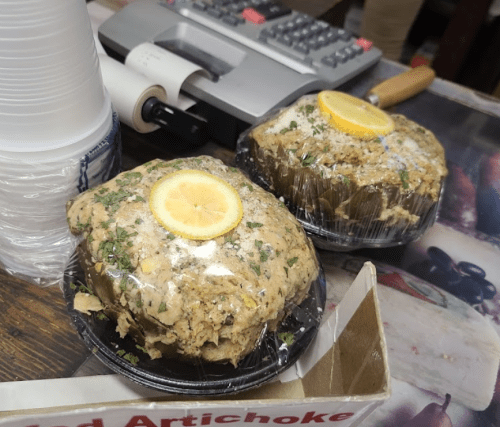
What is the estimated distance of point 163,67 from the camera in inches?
34.4

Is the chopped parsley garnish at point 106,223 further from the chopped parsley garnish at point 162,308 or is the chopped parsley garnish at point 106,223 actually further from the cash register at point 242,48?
the cash register at point 242,48

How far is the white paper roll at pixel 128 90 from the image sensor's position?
0.78 m

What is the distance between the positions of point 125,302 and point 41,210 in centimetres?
20

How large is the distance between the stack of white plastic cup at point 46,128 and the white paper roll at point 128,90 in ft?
0.42

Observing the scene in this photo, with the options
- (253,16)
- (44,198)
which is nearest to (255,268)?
(44,198)

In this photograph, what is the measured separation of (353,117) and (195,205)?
1.11ft

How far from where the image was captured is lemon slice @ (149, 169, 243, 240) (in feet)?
1.76

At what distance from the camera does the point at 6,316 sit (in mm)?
631

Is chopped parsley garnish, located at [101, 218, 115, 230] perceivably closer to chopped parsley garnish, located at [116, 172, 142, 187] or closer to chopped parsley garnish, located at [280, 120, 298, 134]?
chopped parsley garnish, located at [116, 172, 142, 187]

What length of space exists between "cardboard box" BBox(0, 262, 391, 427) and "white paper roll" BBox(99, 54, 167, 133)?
0.44 metres

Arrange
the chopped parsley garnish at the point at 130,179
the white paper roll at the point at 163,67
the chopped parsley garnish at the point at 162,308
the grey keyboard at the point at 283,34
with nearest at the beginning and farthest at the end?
the chopped parsley garnish at the point at 162,308
the chopped parsley garnish at the point at 130,179
the white paper roll at the point at 163,67
the grey keyboard at the point at 283,34

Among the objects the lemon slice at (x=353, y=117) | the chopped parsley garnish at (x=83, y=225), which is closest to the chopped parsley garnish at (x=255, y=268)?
the chopped parsley garnish at (x=83, y=225)

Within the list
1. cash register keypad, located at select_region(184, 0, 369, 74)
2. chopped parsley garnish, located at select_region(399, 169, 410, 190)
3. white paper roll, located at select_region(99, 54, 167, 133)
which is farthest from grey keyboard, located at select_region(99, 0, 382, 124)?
chopped parsley garnish, located at select_region(399, 169, 410, 190)

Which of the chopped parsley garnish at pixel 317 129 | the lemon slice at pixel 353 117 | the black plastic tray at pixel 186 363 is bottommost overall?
the black plastic tray at pixel 186 363
